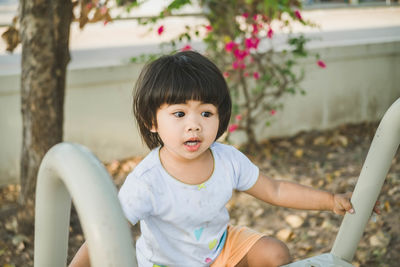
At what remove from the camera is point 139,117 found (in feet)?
5.11

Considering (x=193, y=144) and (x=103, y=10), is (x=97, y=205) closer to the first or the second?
(x=193, y=144)

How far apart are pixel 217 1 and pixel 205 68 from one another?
8.63 ft

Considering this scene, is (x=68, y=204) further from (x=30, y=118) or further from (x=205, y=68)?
(x=30, y=118)

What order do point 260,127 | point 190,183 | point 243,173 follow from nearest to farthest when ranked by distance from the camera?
1. point 190,183
2. point 243,173
3. point 260,127

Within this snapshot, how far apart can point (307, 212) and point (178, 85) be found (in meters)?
2.10

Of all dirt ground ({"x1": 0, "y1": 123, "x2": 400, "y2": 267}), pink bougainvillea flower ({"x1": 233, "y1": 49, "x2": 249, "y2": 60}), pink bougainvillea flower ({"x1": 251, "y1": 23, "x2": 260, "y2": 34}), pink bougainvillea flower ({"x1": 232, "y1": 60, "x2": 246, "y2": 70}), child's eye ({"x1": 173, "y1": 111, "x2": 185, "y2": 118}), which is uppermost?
pink bougainvillea flower ({"x1": 251, "y1": 23, "x2": 260, "y2": 34})

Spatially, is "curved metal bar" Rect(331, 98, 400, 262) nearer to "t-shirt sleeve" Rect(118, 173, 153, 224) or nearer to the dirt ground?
the dirt ground

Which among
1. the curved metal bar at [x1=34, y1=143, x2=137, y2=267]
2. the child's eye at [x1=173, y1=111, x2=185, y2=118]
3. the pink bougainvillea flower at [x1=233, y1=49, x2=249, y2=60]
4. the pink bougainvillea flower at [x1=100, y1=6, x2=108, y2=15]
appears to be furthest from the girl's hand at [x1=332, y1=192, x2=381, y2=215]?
the pink bougainvillea flower at [x1=233, y1=49, x2=249, y2=60]

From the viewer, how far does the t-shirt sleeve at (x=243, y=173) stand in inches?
62.8

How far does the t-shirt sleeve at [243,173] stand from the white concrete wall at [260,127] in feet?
7.57

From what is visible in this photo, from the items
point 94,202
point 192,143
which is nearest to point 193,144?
point 192,143

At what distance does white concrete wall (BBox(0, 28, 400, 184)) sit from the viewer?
3.59 m

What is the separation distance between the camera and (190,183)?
1498 millimetres

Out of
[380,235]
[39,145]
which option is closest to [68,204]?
[39,145]
